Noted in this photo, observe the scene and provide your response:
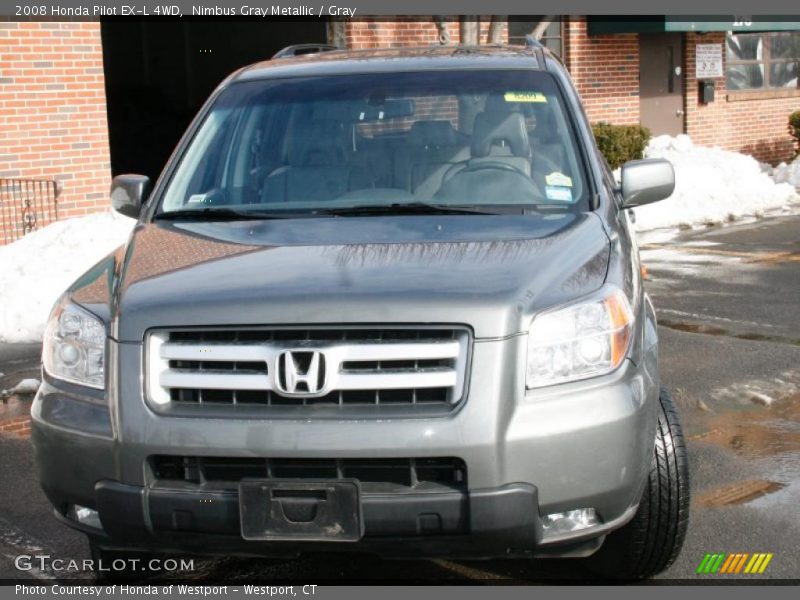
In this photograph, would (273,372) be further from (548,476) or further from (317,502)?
(548,476)

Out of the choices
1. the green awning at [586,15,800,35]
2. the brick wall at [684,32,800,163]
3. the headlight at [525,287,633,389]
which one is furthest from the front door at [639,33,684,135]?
the headlight at [525,287,633,389]

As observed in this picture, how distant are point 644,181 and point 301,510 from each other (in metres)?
2.10

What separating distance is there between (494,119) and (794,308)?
5.00m

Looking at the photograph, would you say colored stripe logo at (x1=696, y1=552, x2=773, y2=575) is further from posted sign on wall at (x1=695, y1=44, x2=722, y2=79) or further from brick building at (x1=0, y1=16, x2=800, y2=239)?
posted sign on wall at (x1=695, y1=44, x2=722, y2=79)

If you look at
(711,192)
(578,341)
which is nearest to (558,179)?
(578,341)

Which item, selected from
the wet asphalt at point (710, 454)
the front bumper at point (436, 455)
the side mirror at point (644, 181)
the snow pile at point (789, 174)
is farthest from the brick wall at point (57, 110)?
the snow pile at point (789, 174)

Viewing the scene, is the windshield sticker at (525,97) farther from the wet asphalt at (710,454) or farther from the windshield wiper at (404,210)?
the wet asphalt at (710,454)

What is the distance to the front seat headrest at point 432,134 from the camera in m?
4.91

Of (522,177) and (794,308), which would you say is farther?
(794,308)

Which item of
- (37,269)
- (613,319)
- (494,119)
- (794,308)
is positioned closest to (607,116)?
(794,308)

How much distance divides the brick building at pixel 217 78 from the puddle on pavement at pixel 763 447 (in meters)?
8.36

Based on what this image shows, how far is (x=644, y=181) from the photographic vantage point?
4.78 m

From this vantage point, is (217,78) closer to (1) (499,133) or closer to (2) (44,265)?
(2) (44,265)

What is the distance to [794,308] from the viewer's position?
9.18m
